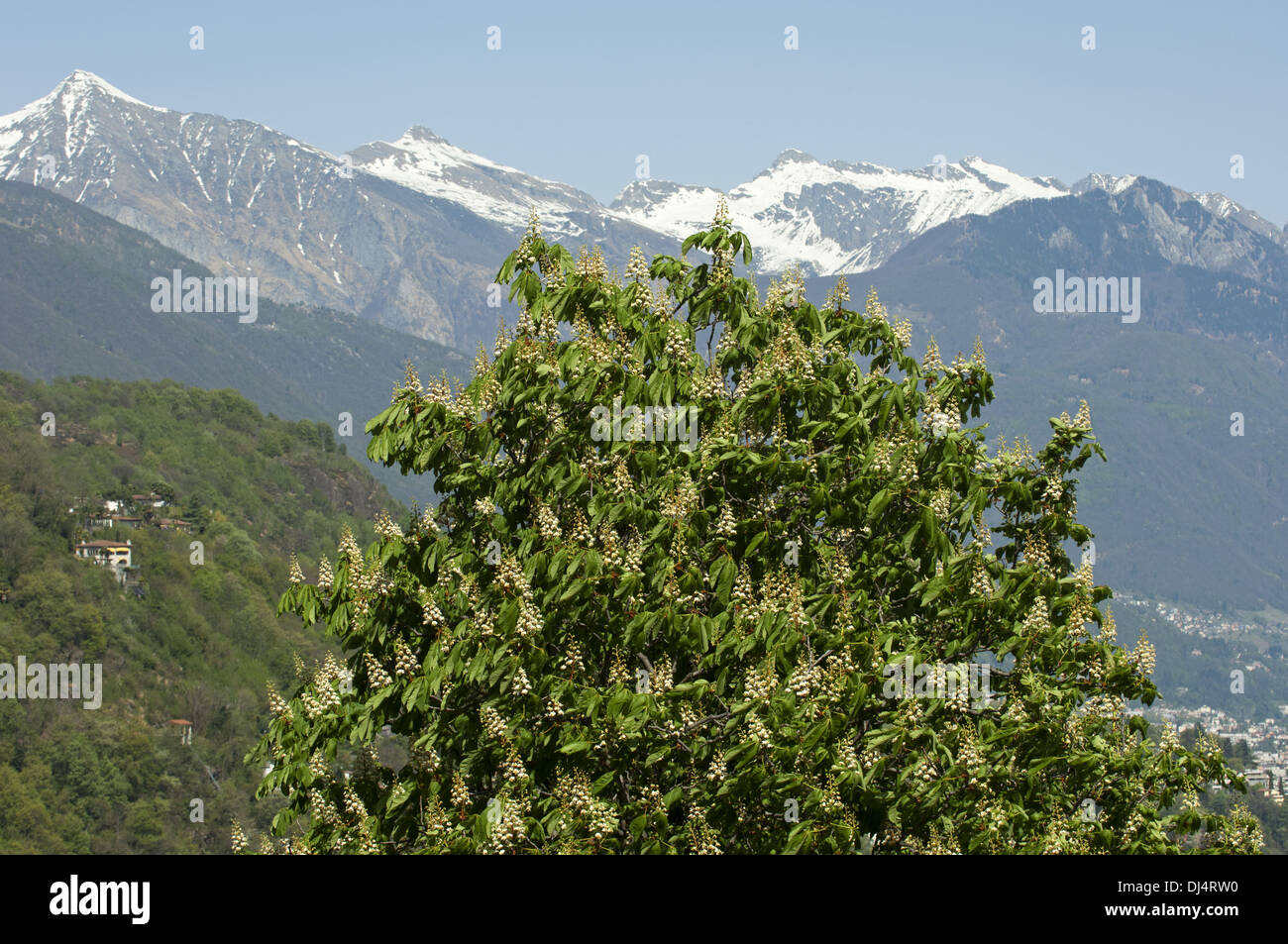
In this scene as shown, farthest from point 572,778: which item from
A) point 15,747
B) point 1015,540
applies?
point 15,747

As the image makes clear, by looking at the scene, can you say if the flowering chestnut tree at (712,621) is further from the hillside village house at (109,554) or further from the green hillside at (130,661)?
the hillside village house at (109,554)

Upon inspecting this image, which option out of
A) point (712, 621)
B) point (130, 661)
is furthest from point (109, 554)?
point (712, 621)

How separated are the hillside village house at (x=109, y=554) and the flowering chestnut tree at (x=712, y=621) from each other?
165 metres

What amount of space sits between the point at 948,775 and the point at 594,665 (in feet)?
11.4

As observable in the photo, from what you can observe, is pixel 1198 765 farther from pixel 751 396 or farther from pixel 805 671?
pixel 751 396

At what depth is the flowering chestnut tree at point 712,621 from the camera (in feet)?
36.7

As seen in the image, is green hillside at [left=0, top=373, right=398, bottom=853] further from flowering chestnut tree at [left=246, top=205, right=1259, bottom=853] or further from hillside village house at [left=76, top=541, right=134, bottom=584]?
flowering chestnut tree at [left=246, top=205, right=1259, bottom=853]

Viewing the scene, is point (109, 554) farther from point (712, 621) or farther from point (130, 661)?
point (712, 621)

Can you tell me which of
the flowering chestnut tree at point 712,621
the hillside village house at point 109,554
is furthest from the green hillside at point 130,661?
the flowering chestnut tree at point 712,621

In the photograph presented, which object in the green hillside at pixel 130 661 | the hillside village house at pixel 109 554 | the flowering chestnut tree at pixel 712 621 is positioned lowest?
the green hillside at pixel 130 661

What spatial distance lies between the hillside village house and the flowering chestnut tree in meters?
165

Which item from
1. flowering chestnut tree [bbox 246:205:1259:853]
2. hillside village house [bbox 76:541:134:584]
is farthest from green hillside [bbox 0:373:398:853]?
flowering chestnut tree [bbox 246:205:1259:853]

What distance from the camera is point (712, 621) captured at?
38.4 feet

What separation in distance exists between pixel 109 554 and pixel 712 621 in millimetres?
172994
